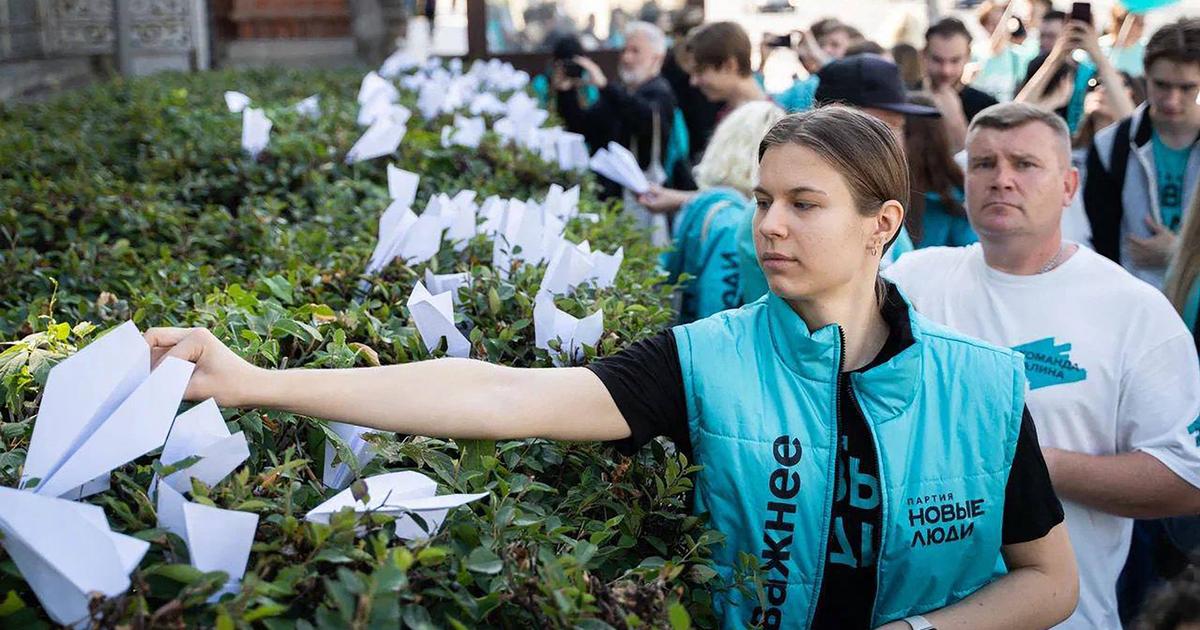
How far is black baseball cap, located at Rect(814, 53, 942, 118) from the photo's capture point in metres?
4.07

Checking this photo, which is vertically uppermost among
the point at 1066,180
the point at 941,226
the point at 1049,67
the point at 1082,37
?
the point at 1082,37

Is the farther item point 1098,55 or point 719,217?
point 1098,55

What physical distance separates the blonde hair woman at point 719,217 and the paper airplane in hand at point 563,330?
1838 mm

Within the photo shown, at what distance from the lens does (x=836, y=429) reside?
82.0 inches

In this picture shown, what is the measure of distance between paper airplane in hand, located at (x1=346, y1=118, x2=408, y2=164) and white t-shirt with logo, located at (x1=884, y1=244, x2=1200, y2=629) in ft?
8.53

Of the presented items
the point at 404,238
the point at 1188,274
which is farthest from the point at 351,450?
the point at 1188,274

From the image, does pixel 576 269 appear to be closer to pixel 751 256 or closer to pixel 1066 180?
pixel 751 256

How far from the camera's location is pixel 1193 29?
446 cm

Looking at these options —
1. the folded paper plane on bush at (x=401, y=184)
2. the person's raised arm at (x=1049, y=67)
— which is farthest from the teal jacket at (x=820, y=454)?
the person's raised arm at (x=1049, y=67)

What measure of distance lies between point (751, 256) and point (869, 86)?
769 mm

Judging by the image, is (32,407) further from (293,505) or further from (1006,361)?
(1006,361)

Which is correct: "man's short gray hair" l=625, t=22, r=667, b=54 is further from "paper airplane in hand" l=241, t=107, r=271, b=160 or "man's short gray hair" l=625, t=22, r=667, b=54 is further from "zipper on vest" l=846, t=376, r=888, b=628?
"zipper on vest" l=846, t=376, r=888, b=628

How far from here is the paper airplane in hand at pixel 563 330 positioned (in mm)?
2490

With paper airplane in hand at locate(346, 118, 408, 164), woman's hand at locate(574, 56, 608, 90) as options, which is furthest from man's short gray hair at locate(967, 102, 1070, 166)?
woman's hand at locate(574, 56, 608, 90)
